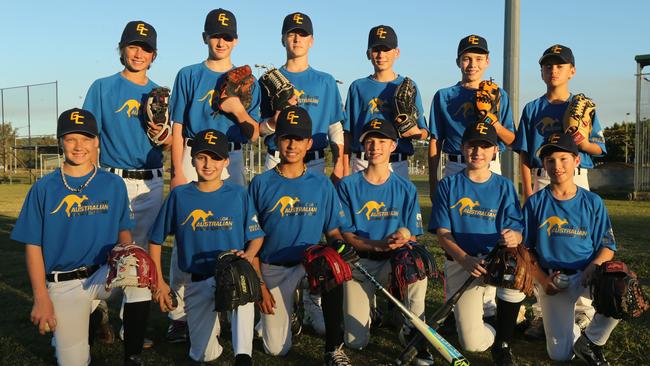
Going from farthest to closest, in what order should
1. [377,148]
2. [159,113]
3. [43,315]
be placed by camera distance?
[159,113] → [377,148] → [43,315]

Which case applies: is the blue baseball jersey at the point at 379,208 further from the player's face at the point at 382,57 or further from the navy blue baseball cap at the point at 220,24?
the navy blue baseball cap at the point at 220,24

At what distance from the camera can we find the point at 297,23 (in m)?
5.19

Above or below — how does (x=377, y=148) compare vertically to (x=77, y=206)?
above

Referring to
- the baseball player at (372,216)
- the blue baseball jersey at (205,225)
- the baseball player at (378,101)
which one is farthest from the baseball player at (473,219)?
the blue baseball jersey at (205,225)

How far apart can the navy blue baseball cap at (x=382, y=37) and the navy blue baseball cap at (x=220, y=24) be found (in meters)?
1.25

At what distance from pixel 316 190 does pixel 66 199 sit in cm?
174

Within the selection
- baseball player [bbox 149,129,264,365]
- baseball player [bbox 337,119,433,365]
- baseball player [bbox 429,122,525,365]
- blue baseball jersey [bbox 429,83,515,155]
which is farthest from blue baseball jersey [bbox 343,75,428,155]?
baseball player [bbox 149,129,264,365]

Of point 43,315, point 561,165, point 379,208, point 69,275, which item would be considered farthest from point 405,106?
point 43,315

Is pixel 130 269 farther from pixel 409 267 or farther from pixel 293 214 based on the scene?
pixel 409 267

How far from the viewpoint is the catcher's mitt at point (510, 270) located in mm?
3883

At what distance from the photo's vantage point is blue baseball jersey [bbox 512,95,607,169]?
17.4 ft

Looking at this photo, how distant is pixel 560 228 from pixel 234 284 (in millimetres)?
2386

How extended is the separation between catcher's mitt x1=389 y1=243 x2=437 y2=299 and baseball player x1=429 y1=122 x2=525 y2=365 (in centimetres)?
31

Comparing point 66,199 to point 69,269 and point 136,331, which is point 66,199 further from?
point 136,331
